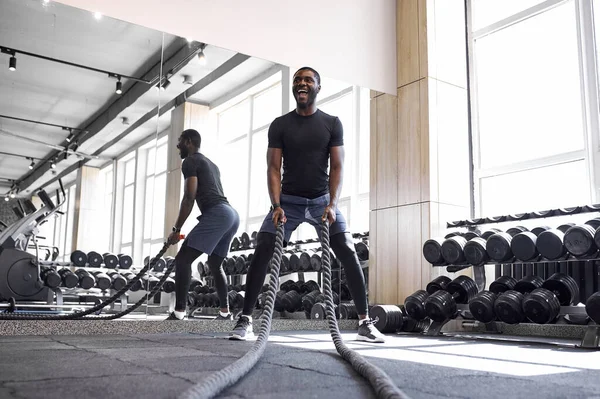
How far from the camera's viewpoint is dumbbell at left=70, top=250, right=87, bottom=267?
3568 millimetres

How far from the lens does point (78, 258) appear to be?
358cm

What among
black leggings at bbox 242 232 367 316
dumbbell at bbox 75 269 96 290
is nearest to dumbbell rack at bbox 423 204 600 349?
black leggings at bbox 242 232 367 316

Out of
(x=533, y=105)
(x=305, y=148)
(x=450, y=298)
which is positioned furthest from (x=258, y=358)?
(x=533, y=105)

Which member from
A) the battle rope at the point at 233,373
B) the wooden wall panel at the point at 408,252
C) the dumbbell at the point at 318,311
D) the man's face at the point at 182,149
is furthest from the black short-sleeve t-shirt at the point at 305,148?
the wooden wall panel at the point at 408,252

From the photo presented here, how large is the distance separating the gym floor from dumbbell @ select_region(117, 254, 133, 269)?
3.76 feet

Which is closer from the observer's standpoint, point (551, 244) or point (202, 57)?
point (551, 244)

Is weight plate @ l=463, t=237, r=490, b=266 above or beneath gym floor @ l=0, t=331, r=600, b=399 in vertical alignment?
above

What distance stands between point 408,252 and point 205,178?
1716mm

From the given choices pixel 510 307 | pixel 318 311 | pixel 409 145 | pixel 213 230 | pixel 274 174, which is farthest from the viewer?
pixel 409 145

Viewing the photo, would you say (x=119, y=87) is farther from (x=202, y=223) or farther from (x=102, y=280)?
(x=102, y=280)

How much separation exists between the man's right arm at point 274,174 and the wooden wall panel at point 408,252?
1.89 meters

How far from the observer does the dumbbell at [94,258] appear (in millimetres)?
3584

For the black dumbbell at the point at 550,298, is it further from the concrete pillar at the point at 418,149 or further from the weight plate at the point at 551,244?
the concrete pillar at the point at 418,149

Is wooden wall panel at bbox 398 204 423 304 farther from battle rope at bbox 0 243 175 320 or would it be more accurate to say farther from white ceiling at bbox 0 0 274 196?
battle rope at bbox 0 243 175 320
